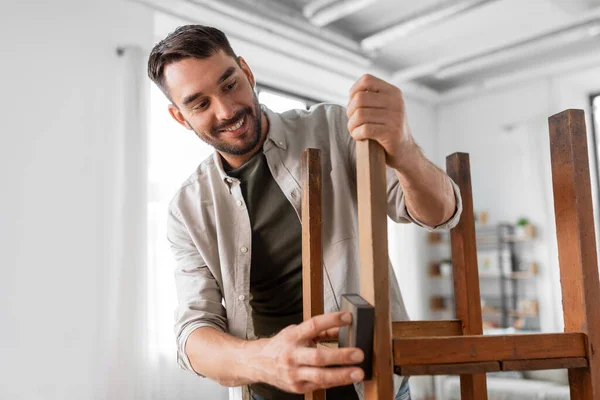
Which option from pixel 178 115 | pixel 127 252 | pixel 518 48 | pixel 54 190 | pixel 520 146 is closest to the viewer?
pixel 178 115

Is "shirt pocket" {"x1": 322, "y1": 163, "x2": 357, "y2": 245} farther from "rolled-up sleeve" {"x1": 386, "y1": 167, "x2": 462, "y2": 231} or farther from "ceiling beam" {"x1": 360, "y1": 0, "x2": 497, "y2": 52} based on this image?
"ceiling beam" {"x1": 360, "y1": 0, "x2": 497, "y2": 52}

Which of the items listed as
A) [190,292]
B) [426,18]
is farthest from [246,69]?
[426,18]

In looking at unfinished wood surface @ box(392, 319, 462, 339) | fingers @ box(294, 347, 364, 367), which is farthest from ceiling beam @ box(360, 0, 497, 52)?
fingers @ box(294, 347, 364, 367)

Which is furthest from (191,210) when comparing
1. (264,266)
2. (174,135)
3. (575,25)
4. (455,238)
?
(575,25)

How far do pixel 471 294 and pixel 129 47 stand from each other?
297 cm

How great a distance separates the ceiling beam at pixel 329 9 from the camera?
360cm

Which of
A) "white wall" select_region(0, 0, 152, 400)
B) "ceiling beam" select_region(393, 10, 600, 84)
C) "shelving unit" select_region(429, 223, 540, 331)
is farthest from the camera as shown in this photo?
"shelving unit" select_region(429, 223, 540, 331)

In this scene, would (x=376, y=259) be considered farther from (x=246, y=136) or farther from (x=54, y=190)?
(x=54, y=190)

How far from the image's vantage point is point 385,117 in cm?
80

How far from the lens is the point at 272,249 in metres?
1.40

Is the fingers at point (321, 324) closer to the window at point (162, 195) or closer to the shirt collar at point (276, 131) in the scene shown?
the shirt collar at point (276, 131)

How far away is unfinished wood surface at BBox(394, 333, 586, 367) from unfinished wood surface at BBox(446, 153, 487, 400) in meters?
0.31

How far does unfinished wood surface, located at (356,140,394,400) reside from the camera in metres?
0.72

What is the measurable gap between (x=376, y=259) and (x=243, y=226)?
28.5 inches
